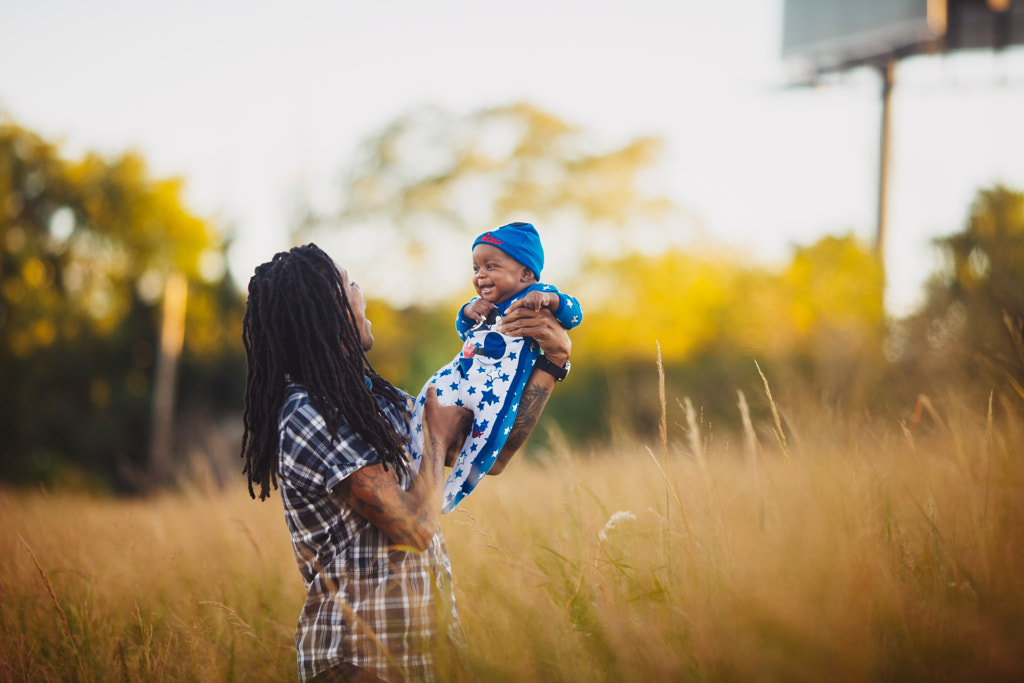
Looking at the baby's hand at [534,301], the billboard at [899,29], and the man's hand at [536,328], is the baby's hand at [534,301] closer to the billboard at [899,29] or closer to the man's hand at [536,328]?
the man's hand at [536,328]

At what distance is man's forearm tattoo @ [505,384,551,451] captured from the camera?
2393 millimetres

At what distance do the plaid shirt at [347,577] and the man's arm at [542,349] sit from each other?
525 millimetres

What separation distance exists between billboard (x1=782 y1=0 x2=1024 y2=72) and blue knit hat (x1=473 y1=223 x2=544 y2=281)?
43.3 ft

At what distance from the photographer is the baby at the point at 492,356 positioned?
2.27 meters

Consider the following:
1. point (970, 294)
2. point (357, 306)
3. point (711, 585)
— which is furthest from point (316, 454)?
point (970, 294)

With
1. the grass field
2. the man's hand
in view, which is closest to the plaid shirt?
the grass field

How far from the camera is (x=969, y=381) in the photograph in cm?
655

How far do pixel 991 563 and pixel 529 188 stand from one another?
60.9 ft

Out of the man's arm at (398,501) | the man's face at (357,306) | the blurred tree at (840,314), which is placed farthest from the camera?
the blurred tree at (840,314)

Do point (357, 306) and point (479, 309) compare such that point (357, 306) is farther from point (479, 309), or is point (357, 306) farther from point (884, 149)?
point (884, 149)

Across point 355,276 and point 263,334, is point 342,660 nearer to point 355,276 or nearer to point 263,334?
point 263,334

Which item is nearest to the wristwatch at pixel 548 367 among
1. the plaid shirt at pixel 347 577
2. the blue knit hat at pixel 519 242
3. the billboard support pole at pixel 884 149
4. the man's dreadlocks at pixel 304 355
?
the blue knit hat at pixel 519 242

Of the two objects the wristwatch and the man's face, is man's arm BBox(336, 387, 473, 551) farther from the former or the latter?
the wristwatch

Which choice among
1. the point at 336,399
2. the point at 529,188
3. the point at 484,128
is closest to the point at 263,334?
the point at 336,399
